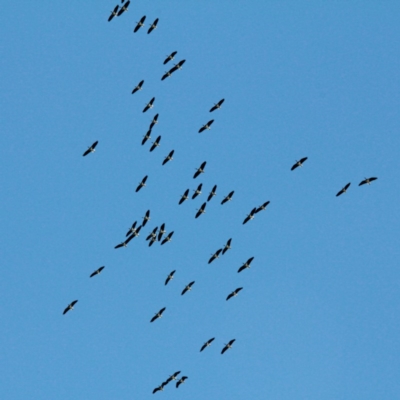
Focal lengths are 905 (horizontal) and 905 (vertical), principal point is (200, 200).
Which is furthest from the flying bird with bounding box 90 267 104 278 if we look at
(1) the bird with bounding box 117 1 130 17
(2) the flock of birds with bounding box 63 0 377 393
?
(1) the bird with bounding box 117 1 130 17

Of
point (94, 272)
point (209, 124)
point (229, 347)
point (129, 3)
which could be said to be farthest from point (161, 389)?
point (129, 3)

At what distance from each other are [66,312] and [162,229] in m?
24.3

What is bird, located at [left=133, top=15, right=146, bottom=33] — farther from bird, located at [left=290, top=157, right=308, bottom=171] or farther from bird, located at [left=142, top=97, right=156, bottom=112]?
bird, located at [left=290, top=157, right=308, bottom=171]

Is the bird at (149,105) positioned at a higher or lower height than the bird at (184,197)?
higher

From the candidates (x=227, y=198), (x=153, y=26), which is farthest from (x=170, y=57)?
(x=227, y=198)

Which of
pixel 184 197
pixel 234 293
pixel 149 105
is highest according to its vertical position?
pixel 149 105

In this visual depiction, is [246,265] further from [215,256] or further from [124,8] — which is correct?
[124,8]

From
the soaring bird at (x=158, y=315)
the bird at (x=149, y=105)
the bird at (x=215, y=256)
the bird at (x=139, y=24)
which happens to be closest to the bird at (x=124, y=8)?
the bird at (x=139, y=24)

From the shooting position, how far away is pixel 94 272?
536ft

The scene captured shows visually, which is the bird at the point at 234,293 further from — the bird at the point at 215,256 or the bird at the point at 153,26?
the bird at the point at 153,26

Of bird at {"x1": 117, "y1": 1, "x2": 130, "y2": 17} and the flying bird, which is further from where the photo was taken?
the flying bird

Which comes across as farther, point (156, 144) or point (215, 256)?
point (215, 256)

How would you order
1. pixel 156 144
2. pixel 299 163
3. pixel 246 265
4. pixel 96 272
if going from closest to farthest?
1. pixel 299 163
2. pixel 156 144
3. pixel 246 265
4. pixel 96 272

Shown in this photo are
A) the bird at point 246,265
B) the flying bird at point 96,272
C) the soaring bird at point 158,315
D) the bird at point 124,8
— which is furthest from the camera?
the flying bird at point 96,272
